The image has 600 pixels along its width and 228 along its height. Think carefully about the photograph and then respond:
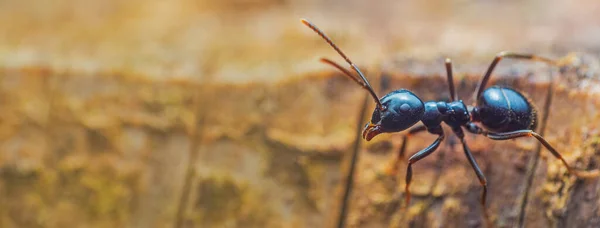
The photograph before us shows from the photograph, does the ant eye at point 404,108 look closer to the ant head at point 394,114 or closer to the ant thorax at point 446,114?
the ant head at point 394,114

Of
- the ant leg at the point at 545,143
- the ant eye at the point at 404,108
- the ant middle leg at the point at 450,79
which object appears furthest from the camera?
the ant middle leg at the point at 450,79

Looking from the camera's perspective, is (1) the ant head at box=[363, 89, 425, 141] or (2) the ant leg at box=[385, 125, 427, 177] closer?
(1) the ant head at box=[363, 89, 425, 141]

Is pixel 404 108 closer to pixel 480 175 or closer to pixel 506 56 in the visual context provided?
pixel 480 175

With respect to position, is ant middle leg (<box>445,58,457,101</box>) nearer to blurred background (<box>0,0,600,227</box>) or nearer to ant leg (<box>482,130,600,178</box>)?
blurred background (<box>0,0,600,227</box>)

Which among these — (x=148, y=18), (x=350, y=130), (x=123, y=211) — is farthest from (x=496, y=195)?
(x=148, y=18)

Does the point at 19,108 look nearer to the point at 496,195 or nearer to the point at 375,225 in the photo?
the point at 375,225

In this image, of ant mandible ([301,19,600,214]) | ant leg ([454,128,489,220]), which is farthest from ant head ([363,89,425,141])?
ant leg ([454,128,489,220])

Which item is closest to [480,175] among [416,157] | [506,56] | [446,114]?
[416,157]

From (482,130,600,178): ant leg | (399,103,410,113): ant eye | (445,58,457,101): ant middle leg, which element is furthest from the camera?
(445,58,457,101): ant middle leg

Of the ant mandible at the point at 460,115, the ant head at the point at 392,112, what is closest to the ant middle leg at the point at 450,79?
the ant mandible at the point at 460,115
